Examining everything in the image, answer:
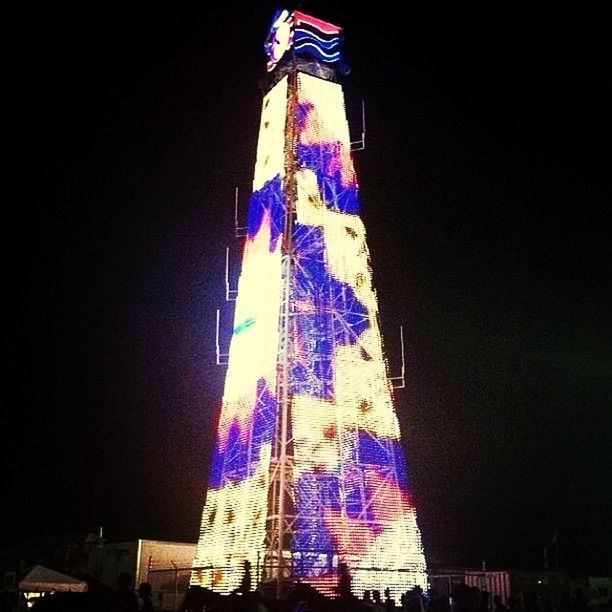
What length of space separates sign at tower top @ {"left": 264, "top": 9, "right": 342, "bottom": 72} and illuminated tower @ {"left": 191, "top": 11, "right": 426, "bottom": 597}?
683mm

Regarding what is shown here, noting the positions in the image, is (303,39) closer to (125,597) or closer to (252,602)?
(252,602)

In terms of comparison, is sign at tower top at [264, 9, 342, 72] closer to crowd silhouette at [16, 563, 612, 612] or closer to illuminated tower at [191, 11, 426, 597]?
illuminated tower at [191, 11, 426, 597]

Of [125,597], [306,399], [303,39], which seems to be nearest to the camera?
[125,597]

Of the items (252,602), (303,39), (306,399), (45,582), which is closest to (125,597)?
(252,602)

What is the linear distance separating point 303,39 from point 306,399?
45.6ft

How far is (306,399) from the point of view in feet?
78.0

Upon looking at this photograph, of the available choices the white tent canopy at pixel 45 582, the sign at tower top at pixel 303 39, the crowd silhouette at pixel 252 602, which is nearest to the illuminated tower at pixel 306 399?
the sign at tower top at pixel 303 39

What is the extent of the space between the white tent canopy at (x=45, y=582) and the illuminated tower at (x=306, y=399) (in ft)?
10.9

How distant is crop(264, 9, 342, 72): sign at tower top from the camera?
28.9 m

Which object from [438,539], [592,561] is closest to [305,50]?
[438,539]

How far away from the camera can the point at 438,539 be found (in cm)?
4216

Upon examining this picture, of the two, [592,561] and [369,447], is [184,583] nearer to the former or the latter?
[369,447]

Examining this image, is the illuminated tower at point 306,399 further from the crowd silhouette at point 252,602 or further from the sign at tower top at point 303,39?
the crowd silhouette at point 252,602

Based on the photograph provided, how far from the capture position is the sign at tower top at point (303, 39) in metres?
28.9
